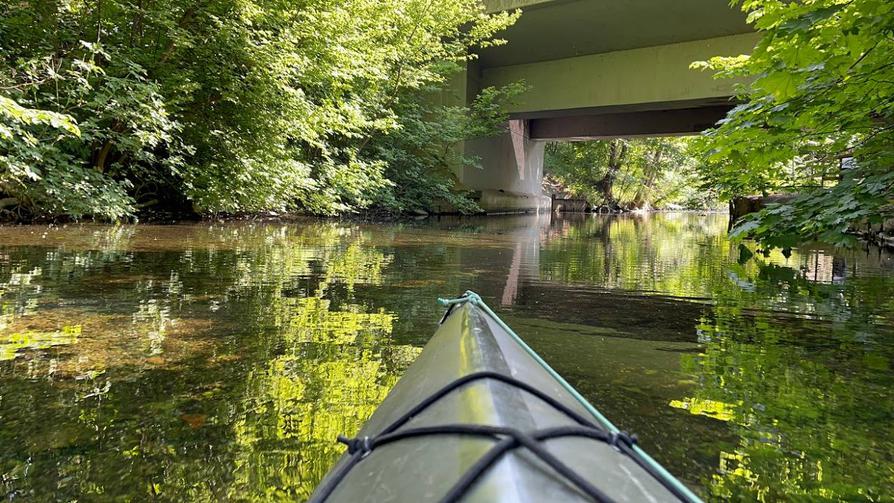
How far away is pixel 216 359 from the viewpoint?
2502 millimetres

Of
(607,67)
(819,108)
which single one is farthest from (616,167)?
(819,108)

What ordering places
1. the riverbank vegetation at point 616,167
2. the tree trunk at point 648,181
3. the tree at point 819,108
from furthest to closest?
1. the tree trunk at point 648,181
2. the riverbank vegetation at point 616,167
3. the tree at point 819,108

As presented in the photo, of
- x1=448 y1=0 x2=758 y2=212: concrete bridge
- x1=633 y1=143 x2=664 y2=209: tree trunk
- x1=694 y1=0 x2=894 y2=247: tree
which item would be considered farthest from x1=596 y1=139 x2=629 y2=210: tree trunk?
x1=694 y1=0 x2=894 y2=247: tree

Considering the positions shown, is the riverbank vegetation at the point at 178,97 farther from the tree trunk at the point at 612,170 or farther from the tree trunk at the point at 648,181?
the tree trunk at the point at 648,181

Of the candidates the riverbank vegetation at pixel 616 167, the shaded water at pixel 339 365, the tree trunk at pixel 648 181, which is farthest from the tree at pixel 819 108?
the tree trunk at pixel 648 181

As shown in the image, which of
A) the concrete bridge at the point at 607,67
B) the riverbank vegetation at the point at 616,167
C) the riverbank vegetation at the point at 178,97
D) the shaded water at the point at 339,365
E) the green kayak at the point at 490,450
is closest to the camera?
the green kayak at the point at 490,450

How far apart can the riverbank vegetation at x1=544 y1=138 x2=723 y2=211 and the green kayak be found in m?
31.8

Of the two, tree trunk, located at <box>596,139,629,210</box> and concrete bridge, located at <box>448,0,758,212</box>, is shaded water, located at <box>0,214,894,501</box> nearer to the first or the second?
concrete bridge, located at <box>448,0,758,212</box>

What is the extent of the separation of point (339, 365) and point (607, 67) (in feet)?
55.9

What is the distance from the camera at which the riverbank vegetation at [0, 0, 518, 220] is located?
6859mm

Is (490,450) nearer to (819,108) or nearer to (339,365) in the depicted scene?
(339,365)

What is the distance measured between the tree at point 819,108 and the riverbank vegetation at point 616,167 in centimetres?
2864

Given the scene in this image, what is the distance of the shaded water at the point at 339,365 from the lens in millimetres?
1592

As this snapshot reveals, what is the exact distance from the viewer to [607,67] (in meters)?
17.5
